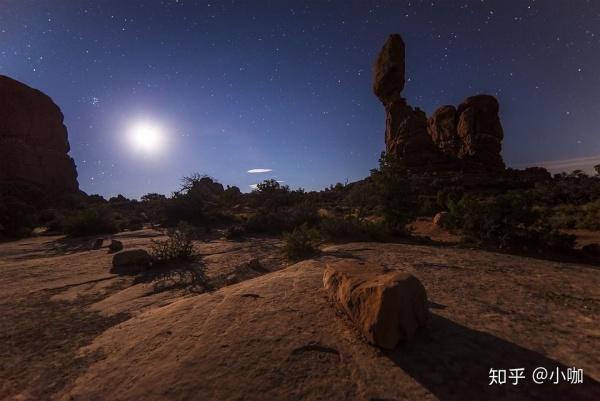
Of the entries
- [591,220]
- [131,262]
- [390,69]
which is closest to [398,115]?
[390,69]

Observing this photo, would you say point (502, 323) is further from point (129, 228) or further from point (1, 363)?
point (129, 228)

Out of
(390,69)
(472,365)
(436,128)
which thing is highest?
(390,69)

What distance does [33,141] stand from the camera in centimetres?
3784

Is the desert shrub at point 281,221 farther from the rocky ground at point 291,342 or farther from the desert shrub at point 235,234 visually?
the rocky ground at point 291,342

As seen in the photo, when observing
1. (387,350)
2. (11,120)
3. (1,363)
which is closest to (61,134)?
(11,120)

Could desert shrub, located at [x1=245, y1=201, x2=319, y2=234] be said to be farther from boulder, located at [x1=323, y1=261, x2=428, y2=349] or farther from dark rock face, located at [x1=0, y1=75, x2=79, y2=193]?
dark rock face, located at [x1=0, y1=75, x2=79, y2=193]

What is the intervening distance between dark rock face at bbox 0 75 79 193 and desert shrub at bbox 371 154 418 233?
4260cm

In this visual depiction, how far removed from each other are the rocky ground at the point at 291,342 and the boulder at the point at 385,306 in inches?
4.9

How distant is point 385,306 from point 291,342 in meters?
0.93

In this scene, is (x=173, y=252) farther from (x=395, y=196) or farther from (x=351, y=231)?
(x=395, y=196)

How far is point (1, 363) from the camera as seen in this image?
3.04 m

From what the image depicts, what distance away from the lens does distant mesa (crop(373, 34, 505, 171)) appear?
43906 millimetres

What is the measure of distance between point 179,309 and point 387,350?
2.71m

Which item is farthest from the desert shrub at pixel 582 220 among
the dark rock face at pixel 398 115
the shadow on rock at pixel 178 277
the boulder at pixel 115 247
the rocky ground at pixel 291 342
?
the dark rock face at pixel 398 115
